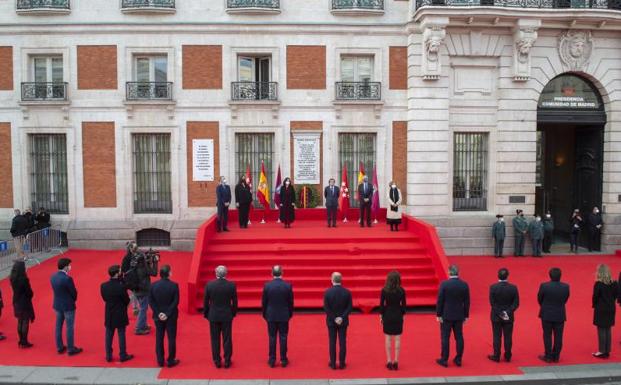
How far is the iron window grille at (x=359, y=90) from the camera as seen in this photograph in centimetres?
2000

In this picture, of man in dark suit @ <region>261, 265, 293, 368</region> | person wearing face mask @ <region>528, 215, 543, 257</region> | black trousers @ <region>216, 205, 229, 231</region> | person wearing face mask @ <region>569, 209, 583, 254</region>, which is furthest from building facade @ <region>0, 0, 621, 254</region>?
man in dark suit @ <region>261, 265, 293, 368</region>

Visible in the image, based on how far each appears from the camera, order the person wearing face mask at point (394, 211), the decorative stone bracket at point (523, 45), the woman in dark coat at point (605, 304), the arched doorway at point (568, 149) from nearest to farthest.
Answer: the woman in dark coat at point (605, 304) → the person wearing face mask at point (394, 211) → the decorative stone bracket at point (523, 45) → the arched doorway at point (568, 149)

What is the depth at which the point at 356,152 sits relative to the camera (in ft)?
66.8

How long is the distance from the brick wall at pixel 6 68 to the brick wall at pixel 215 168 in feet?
22.9

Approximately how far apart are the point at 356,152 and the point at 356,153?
4cm

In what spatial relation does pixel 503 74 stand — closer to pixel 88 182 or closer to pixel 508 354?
pixel 508 354

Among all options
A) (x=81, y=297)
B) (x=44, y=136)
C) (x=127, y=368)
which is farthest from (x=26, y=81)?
(x=127, y=368)

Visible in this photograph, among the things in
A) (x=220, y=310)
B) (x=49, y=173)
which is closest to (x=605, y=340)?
(x=220, y=310)

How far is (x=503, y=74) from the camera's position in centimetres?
1981

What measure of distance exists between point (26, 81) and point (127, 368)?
14873mm

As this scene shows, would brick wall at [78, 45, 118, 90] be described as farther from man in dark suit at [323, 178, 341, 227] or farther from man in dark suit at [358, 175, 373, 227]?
man in dark suit at [358, 175, 373, 227]

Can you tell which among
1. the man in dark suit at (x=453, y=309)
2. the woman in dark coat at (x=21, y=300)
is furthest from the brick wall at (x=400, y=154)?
the woman in dark coat at (x=21, y=300)

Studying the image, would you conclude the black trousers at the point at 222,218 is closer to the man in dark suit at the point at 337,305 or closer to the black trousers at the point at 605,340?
the man in dark suit at the point at 337,305

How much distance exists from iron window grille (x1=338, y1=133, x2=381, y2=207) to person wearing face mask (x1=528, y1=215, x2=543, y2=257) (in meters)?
6.36
